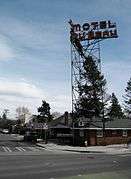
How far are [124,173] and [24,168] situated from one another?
6376 millimetres

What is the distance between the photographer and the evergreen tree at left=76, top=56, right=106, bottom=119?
→ 68562 mm

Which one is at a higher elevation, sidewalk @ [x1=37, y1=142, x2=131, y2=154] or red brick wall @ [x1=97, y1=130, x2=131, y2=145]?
red brick wall @ [x1=97, y1=130, x2=131, y2=145]

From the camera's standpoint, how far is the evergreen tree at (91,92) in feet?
225

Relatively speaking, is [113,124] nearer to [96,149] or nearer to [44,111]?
[96,149]

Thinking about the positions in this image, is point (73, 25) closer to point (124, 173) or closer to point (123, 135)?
point (123, 135)

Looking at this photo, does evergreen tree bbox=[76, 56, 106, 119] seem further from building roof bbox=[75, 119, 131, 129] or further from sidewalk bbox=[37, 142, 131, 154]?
sidewalk bbox=[37, 142, 131, 154]

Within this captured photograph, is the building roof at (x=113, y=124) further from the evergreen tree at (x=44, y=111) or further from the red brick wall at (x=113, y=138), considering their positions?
the evergreen tree at (x=44, y=111)

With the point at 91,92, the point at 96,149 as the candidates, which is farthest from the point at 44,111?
the point at 96,149

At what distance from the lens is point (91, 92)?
69.4m

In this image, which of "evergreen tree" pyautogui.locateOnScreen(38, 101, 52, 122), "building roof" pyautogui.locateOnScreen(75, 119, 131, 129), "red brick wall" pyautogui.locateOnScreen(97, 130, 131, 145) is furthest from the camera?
"evergreen tree" pyautogui.locateOnScreen(38, 101, 52, 122)

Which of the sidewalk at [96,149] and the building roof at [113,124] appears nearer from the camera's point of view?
the sidewalk at [96,149]

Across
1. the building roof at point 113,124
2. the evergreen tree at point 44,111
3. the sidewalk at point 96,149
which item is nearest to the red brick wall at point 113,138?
the building roof at point 113,124

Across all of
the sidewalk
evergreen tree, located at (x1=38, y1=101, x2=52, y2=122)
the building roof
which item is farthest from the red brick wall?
evergreen tree, located at (x1=38, y1=101, x2=52, y2=122)

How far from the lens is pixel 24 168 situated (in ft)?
88.4
